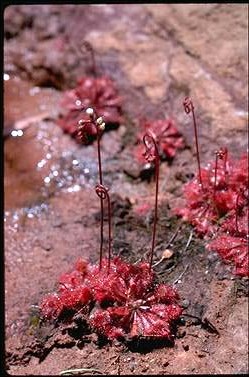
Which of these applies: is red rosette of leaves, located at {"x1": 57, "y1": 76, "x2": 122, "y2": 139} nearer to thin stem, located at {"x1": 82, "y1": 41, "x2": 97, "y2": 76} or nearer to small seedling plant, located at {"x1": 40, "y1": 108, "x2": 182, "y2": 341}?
thin stem, located at {"x1": 82, "y1": 41, "x2": 97, "y2": 76}

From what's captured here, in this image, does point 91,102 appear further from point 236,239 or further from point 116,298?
point 116,298

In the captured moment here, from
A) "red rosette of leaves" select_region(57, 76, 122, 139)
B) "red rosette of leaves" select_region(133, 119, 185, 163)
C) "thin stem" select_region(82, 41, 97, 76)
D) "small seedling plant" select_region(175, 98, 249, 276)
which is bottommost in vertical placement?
"small seedling plant" select_region(175, 98, 249, 276)

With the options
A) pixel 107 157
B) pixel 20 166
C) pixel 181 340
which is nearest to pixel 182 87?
pixel 107 157

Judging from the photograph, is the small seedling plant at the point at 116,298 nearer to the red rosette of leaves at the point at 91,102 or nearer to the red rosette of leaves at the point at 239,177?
the red rosette of leaves at the point at 239,177

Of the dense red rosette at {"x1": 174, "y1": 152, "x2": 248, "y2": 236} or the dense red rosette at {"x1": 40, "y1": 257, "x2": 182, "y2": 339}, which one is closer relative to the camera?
the dense red rosette at {"x1": 40, "y1": 257, "x2": 182, "y2": 339}

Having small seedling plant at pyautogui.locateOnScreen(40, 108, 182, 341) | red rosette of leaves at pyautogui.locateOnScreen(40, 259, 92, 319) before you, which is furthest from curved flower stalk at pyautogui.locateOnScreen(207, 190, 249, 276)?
red rosette of leaves at pyautogui.locateOnScreen(40, 259, 92, 319)

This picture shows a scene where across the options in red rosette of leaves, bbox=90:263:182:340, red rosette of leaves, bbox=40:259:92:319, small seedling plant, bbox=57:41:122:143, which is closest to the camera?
red rosette of leaves, bbox=90:263:182:340

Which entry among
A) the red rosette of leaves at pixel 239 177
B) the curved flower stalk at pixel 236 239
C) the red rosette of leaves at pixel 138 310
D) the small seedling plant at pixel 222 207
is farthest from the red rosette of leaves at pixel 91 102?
the red rosette of leaves at pixel 138 310
